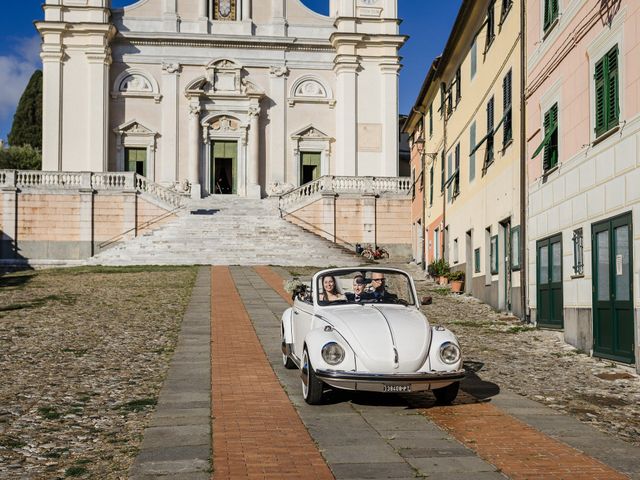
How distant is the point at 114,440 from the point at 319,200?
3445 centimetres

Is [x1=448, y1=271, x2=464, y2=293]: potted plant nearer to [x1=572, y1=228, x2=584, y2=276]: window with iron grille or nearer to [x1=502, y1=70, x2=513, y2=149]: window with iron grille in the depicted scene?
[x1=502, y1=70, x2=513, y2=149]: window with iron grille

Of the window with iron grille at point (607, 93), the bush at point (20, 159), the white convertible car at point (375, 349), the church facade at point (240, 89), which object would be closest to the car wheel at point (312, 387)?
the white convertible car at point (375, 349)

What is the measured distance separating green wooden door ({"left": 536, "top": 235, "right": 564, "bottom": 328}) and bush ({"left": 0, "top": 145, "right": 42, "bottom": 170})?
55585 millimetres

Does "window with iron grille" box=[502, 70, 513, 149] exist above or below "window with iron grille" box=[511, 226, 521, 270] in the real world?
above

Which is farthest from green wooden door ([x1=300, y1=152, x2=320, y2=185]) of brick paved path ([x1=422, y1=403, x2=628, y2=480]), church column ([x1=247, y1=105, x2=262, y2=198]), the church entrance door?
brick paved path ([x1=422, y1=403, x2=628, y2=480])

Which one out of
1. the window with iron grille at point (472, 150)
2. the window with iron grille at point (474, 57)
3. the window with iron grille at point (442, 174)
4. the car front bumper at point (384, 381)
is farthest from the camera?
the window with iron grille at point (442, 174)

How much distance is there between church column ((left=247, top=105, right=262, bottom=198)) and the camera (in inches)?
1885

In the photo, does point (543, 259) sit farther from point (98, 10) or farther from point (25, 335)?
point (98, 10)

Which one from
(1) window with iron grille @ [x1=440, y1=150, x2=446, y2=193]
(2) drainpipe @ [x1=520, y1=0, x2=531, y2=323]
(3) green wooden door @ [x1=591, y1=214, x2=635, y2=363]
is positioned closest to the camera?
(3) green wooden door @ [x1=591, y1=214, x2=635, y2=363]

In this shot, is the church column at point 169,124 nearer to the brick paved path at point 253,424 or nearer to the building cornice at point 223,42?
the building cornice at point 223,42

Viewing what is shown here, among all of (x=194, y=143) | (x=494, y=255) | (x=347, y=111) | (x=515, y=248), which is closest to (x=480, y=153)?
(x=494, y=255)

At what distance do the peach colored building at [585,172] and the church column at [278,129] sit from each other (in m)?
30.8

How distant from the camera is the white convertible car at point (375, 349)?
8.62 meters

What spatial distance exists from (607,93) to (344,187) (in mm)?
29507
